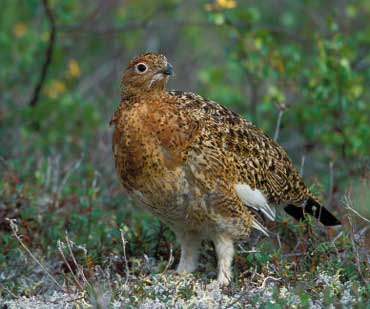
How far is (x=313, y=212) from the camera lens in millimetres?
5574

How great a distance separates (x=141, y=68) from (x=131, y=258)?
116cm

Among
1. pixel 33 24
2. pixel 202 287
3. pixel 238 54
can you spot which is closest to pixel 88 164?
pixel 238 54

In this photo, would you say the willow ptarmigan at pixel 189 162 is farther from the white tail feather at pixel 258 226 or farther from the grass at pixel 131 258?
the grass at pixel 131 258

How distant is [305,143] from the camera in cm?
812

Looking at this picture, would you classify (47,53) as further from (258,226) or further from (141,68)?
(258,226)

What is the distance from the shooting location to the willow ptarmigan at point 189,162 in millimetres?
4883

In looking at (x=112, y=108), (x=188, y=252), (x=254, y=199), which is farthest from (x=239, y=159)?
(x=112, y=108)

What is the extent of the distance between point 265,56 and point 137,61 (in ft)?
8.33

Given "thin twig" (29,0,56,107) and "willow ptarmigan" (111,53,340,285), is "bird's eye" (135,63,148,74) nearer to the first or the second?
"willow ptarmigan" (111,53,340,285)

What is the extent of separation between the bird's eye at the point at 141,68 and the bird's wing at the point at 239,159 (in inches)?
8.8

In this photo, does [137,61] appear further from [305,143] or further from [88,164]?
[305,143]

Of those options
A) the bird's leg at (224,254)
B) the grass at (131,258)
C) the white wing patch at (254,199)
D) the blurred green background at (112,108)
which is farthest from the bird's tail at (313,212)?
the bird's leg at (224,254)

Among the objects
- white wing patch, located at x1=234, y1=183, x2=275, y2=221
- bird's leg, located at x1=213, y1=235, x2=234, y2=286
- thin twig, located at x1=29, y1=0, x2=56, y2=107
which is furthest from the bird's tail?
thin twig, located at x1=29, y1=0, x2=56, y2=107

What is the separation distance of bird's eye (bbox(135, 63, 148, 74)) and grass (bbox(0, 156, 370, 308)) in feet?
2.89
